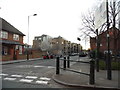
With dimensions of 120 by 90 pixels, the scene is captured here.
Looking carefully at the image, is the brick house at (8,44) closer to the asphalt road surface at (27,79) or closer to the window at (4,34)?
the window at (4,34)

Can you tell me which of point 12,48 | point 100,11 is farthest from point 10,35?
point 100,11

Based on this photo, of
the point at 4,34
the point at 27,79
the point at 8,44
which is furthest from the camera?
the point at 4,34

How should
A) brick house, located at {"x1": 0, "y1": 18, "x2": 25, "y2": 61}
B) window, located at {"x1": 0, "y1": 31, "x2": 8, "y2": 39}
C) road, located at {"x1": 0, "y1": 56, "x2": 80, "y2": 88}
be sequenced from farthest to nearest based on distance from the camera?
window, located at {"x1": 0, "y1": 31, "x2": 8, "y2": 39} → brick house, located at {"x1": 0, "y1": 18, "x2": 25, "y2": 61} → road, located at {"x1": 0, "y1": 56, "x2": 80, "y2": 88}

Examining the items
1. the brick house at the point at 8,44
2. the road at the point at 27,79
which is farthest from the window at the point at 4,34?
the road at the point at 27,79

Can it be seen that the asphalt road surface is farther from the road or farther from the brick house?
the brick house

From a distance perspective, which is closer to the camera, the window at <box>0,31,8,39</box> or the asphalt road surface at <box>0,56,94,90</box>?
the asphalt road surface at <box>0,56,94,90</box>

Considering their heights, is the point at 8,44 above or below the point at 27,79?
above

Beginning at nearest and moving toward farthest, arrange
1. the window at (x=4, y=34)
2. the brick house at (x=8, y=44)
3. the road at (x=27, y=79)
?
the road at (x=27, y=79)
the brick house at (x=8, y=44)
the window at (x=4, y=34)

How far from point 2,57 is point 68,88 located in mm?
21558

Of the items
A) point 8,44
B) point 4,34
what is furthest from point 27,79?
point 4,34

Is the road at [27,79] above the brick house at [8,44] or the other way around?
the other way around

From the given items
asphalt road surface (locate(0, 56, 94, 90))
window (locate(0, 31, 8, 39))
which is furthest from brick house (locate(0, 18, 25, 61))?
asphalt road surface (locate(0, 56, 94, 90))

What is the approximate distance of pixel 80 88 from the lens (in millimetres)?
6176

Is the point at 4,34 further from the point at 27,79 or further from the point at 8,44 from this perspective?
the point at 27,79
